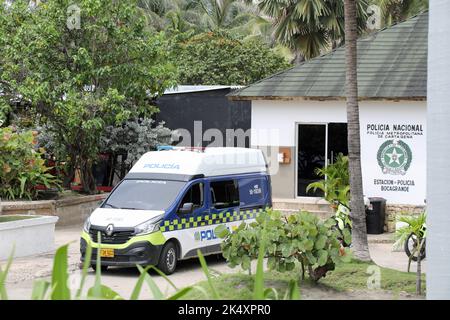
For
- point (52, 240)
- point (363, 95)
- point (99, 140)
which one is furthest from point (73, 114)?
point (363, 95)

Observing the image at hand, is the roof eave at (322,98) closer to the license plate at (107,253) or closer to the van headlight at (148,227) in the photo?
the van headlight at (148,227)

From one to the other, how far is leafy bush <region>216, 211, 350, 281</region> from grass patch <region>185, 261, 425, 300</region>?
0.26 metres

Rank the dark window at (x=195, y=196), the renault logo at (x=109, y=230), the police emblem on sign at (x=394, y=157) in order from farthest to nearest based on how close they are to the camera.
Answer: the police emblem on sign at (x=394, y=157) < the dark window at (x=195, y=196) < the renault logo at (x=109, y=230)

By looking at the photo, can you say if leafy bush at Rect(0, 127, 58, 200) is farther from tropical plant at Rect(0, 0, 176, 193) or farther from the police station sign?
the police station sign

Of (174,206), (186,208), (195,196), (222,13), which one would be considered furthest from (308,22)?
(222,13)

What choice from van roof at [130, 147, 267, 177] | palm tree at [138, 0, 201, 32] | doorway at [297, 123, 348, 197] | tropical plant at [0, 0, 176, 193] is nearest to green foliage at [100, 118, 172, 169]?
tropical plant at [0, 0, 176, 193]

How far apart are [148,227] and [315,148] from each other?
8158 mm

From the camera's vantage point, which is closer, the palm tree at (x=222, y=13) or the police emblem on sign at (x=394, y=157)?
the police emblem on sign at (x=394, y=157)

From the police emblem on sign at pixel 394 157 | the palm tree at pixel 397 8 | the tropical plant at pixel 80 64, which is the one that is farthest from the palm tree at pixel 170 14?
the police emblem on sign at pixel 394 157

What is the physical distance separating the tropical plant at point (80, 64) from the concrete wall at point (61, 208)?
1.28 meters

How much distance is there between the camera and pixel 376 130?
2164 cm

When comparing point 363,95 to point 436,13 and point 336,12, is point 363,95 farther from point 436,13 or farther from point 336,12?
point 436,13

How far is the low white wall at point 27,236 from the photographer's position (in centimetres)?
1714

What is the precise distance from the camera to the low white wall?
17.1 metres
